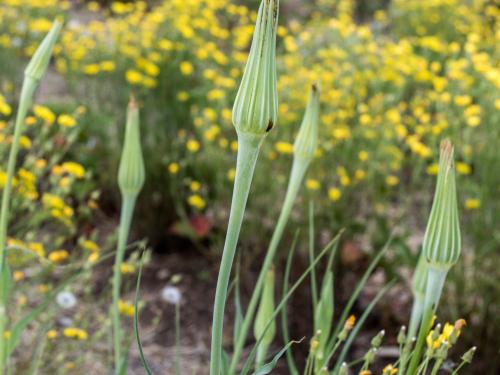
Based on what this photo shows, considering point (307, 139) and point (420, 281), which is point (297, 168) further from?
point (420, 281)

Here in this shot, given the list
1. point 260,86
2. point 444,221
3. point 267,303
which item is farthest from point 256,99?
point 267,303

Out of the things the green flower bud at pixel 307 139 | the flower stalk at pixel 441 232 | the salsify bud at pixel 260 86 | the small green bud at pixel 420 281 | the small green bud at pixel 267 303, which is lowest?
the small green bud at pixel 267 303

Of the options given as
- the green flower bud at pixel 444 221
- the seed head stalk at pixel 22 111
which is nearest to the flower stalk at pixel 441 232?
the green flower bud at pixel 444 221

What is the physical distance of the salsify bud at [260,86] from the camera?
0.71m

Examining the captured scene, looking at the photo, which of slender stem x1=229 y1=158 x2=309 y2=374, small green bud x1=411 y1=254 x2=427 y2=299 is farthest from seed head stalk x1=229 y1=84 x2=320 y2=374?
small green bud x1=411 y1=254 x2=427 y2=299

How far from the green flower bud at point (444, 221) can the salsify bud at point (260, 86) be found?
0.22m

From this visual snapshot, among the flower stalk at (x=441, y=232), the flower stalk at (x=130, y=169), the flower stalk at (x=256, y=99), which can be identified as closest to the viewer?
the flower stalk at (x=256, y=99)

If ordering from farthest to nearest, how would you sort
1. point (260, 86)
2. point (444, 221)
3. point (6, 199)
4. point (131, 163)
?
point (131, 163) < point (6, 199) < point (444, 221) < point (260, 86)

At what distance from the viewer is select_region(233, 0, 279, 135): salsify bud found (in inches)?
28.0

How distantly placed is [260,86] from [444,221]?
0.29 meters

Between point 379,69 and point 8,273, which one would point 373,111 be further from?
point 8,273

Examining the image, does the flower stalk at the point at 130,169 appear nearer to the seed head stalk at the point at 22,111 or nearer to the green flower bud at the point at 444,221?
the seed head stalk at the point at 22,111

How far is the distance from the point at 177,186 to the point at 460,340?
115cm

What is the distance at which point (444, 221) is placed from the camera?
2.80 ft
